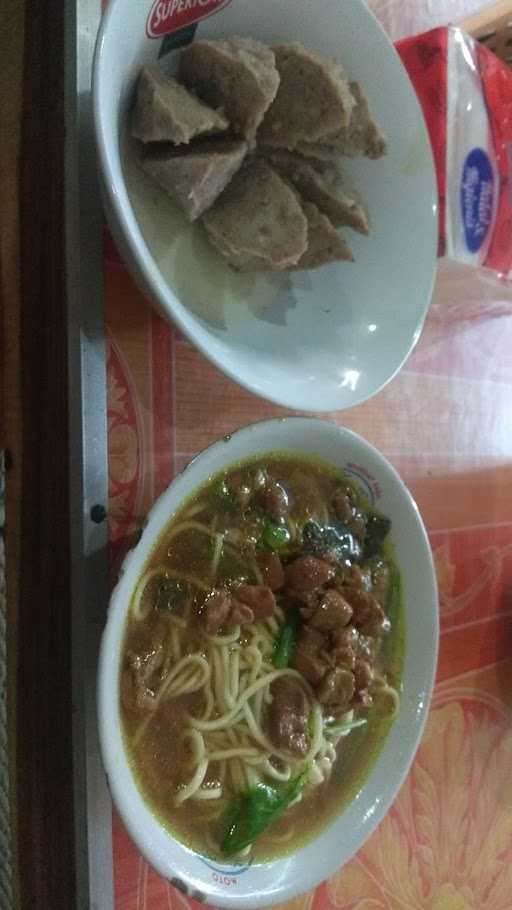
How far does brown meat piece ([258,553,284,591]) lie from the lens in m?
1.14

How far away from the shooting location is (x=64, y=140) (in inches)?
36.7

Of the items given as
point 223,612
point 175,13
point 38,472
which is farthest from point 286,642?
point 175,13

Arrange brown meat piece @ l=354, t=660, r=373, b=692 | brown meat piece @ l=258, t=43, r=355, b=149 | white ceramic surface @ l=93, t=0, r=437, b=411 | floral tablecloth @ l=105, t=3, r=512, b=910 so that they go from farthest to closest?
floral tablecloth @ l=105, t=3, r=512, b=910, brown meat piece @ l=354, t=660, r=373, b=692, brown meat piece @ l=258, t=43, r=355, b=149, white ceramic surface @ l=93, t=0, r=437, b=411

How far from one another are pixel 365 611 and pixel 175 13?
0.89 metres

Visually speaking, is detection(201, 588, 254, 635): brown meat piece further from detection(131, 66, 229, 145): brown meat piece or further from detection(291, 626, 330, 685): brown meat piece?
detection(131, 66, 229, 145): brown meat piece

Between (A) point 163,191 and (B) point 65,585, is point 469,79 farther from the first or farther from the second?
(B) point 65,585

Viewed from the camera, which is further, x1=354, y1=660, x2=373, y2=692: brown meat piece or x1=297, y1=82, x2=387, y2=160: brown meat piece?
x1=354, y1=660, x2=373, y2=692: brown meat piece

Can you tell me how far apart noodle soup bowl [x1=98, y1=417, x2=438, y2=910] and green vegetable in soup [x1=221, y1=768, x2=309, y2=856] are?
0.03 m

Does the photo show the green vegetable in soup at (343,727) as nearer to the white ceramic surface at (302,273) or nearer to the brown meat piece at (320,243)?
the white ceramic surface at (302,273)

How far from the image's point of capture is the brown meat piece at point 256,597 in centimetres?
111

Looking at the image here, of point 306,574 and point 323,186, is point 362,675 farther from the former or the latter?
point 323,186

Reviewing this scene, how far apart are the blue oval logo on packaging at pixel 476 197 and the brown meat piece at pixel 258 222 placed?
41 centimetres

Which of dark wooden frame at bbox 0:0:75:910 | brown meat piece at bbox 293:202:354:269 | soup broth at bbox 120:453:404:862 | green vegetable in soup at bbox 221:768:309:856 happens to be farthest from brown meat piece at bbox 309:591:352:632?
brown meat piece at bbox 293:202:354:269

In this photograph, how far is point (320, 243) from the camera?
3.49ft
